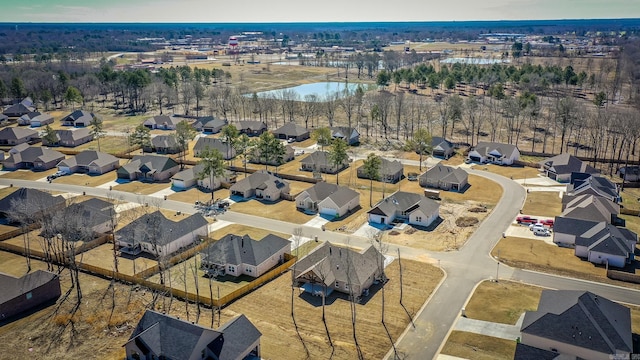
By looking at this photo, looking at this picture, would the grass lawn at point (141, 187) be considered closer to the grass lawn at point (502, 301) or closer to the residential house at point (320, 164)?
the residential house at point (320, 164)

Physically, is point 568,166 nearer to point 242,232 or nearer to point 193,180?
point 242,232

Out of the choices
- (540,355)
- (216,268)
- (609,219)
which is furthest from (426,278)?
(609,219)

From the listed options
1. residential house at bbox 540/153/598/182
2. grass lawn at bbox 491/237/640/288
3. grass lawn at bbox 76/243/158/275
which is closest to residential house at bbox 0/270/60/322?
grass lawn at bbox 76/243/158/275

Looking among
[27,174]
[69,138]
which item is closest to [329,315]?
[27,174]

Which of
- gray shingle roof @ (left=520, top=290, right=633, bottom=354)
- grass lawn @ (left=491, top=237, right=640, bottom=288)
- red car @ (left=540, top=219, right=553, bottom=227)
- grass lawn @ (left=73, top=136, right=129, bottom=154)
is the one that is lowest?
grass lawn @ (left=491, top=237, right=640, bottom=288)

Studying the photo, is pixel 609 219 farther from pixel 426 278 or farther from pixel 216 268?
pixel 216 268

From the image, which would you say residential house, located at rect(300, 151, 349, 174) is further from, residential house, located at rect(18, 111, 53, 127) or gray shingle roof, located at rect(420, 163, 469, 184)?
residential house, located at rect(18, 111, 53, 127)
